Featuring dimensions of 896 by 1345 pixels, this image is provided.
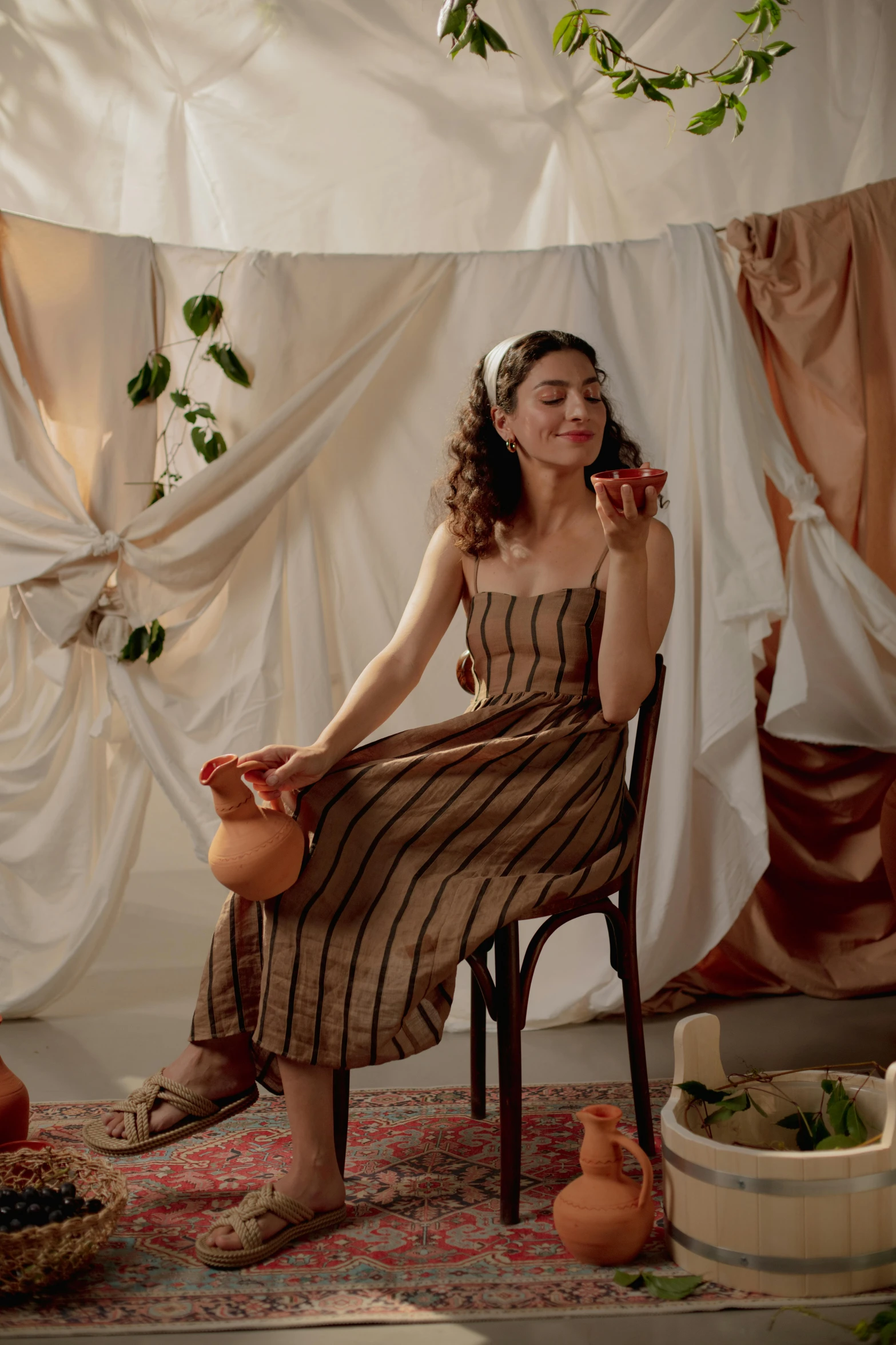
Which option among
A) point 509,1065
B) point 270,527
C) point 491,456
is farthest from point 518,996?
point 270,527

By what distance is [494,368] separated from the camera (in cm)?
237

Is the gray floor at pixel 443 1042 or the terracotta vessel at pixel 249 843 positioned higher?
the terracotta vessel at pixel 249 843

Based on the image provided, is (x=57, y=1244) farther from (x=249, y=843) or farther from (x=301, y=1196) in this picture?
(x=249, y=843)

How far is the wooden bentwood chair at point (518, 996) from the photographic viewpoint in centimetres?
194

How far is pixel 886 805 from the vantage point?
253 cm

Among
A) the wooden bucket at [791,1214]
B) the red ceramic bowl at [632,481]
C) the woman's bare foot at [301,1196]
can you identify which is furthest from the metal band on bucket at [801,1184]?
the red ceramic bowl at [632,481]

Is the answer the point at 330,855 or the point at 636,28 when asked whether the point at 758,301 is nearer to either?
the point at 636,28

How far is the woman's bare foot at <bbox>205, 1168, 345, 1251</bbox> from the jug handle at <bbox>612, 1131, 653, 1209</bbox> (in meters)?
0.45

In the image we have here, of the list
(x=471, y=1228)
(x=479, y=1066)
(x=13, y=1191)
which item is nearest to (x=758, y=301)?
(x=479, y=1066)

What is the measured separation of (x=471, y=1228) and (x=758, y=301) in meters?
2.13

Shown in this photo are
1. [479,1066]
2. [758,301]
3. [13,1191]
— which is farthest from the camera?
[758,301]

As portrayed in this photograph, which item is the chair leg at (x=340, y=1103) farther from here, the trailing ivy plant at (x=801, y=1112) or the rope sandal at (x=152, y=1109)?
the trailing ivy plant at (x=801, y=1112)

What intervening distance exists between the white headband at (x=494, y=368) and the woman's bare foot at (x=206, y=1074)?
4.08 feet

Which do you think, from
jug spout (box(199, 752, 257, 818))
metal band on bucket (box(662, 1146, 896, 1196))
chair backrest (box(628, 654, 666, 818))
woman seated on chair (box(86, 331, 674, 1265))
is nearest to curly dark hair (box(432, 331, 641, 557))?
woman seated on chair (box(86, 331, 674, 1265))
